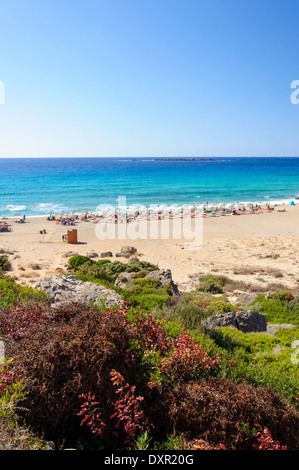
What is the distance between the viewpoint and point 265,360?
519 cm

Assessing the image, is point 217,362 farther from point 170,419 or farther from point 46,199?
point 46,199

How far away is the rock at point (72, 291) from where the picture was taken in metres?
6.82

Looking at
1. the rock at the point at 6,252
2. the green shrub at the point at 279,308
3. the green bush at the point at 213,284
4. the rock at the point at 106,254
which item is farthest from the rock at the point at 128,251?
the green shrub at the point at 279,308

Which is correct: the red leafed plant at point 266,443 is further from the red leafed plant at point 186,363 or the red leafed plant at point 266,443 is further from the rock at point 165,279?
the rock at point 165,279

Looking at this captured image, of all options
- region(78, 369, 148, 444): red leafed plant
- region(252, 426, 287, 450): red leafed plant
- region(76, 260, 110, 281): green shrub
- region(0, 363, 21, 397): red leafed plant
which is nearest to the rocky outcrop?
region(76, 260, 110, 281): green shrub

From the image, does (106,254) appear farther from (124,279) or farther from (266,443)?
(266,443)

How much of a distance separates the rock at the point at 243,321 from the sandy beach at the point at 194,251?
566 centimetres

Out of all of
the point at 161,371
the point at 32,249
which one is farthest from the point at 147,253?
the point at 161,371

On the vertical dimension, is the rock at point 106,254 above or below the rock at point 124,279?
below

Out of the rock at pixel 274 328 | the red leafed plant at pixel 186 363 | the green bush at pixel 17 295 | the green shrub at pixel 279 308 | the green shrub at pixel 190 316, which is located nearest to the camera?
the red leafed plant at pixel 186 363

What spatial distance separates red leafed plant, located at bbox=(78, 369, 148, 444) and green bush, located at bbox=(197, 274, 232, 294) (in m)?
9.39

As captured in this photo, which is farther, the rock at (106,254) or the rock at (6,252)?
the rock at (106,254)
